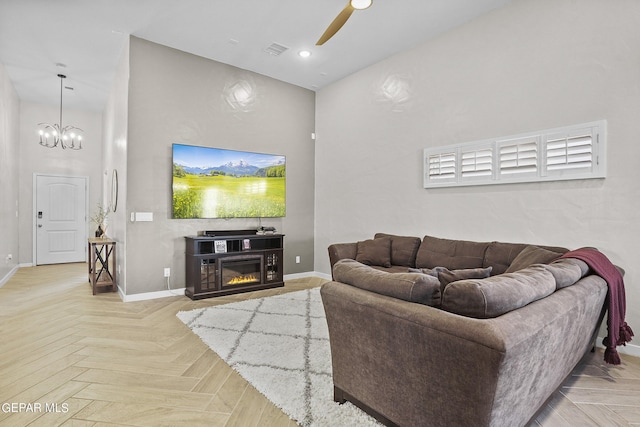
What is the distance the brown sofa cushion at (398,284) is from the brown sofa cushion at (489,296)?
9 centimetres

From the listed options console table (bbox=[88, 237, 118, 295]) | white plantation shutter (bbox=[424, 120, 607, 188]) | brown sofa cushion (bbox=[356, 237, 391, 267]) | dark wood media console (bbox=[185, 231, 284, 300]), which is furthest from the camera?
console table (bbox=[88, 237, 118, 295])

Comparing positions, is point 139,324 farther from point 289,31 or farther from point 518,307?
point 289,31

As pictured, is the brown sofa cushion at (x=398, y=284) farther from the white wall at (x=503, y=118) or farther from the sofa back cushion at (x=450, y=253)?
the white wall at (x=503, y=118)

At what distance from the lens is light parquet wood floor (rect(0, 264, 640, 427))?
192cm

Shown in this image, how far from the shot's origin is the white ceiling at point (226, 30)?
12.1ft

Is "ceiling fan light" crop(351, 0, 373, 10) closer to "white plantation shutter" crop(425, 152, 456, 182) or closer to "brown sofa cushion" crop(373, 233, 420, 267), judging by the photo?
"white plantation shutter" crop(425, 152, 456, 182)

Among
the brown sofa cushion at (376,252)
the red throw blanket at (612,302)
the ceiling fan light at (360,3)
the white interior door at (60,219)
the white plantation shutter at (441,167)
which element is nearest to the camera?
the red throw blanket at (612,302)

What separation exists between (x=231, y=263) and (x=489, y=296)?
12.8 feet

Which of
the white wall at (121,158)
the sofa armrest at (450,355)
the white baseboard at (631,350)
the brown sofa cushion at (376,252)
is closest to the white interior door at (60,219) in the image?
the white wall at (121,158)

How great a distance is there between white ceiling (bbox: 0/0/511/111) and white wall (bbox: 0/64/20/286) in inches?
22.3

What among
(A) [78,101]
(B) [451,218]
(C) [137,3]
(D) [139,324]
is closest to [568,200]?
(B) [451,218]

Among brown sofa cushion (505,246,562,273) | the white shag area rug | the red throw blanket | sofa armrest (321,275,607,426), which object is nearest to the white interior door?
the white shag area rug

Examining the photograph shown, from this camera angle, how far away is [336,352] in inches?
77.1

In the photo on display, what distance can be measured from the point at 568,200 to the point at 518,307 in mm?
2347
